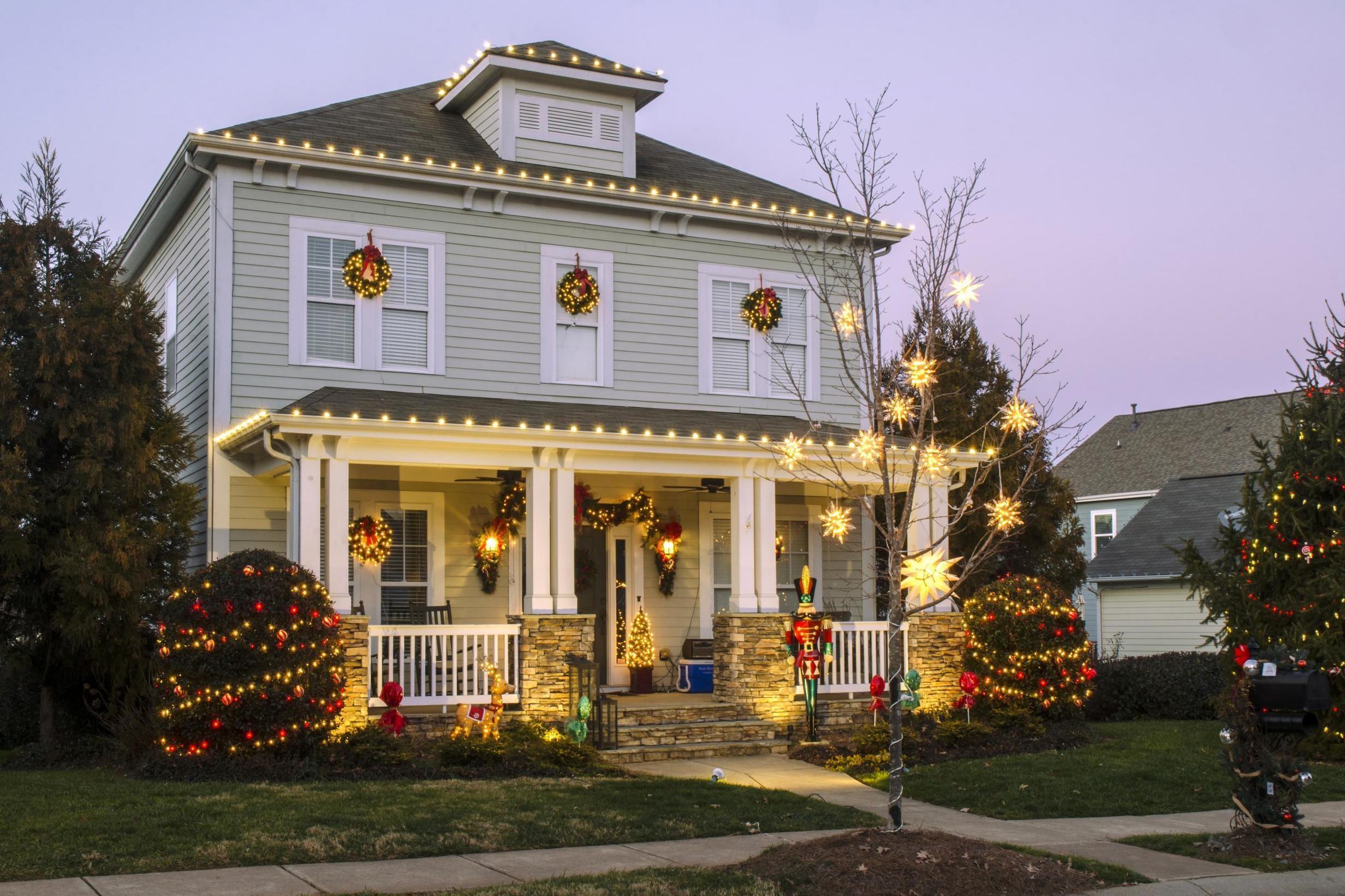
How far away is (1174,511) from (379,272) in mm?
20800

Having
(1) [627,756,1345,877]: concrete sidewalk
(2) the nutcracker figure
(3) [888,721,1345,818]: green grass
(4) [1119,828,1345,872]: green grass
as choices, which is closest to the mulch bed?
(1) [627,756,1345,877]: concrete sidewalk

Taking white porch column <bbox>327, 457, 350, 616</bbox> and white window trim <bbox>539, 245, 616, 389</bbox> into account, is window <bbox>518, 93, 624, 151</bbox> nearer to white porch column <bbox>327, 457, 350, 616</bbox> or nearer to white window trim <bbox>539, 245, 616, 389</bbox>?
white window trim <bbox>539, 245, 616, 389</bbox>

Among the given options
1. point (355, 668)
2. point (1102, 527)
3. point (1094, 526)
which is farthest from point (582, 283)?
point (1094, 526)

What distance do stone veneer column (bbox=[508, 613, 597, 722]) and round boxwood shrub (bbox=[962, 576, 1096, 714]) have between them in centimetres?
463

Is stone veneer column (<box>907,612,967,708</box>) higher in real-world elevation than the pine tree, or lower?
lower

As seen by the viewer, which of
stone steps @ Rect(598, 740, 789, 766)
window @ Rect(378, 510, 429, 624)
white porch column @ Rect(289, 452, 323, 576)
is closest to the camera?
white porch column @ Rect(289, 452, 323, 576)

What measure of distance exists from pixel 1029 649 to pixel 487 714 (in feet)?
20.5

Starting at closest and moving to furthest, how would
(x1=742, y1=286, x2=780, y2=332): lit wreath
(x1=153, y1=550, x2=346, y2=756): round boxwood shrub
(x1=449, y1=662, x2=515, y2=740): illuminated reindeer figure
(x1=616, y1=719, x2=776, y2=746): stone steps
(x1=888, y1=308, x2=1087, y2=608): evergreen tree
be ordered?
1. (x1=153, y1=550, x2=346, y2=756): round boxwood shrub
2. (x1=449, y1=662, x2=515, y2=740): illuminated reindeer figure
3. (x1=616, y1=719, x2=776, y2=746): stone steps
4. (x1=742, y1=286, x2=780, y2=332): lit wreath
5. (x1=888, y1=308, x2=1087, y2=608): evergreen tree

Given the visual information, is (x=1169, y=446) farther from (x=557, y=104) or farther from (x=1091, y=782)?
(x=1091, y=782)

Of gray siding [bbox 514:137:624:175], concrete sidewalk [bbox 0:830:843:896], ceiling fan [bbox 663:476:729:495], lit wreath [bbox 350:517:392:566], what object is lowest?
concrete sidewalk [bbox 0:830:843:896]

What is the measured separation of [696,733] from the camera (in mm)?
14023

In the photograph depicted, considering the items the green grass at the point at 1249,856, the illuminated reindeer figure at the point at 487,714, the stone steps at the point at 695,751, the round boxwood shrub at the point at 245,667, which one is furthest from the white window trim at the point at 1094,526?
the round boxwood shrub at the point at 245,667

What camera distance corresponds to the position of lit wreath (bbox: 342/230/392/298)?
50.0ft

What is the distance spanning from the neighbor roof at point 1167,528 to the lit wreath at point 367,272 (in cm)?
1860
